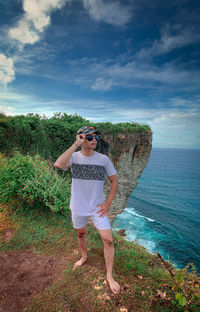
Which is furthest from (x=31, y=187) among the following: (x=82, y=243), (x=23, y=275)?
(x=82, y=243)

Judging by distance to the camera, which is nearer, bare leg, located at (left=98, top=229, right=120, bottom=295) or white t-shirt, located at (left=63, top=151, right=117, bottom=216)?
bare leg, located at (left=98, top=229, right=120, bottom=295)

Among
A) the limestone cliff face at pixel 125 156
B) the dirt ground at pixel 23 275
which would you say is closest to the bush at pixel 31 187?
the dirt ground at pixel 23 275

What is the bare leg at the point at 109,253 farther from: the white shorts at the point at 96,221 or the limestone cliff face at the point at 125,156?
the limestone cliff face at the point at 125,156

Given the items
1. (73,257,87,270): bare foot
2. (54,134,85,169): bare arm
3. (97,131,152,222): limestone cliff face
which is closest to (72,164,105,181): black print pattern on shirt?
(54,134,85,169): bare arm

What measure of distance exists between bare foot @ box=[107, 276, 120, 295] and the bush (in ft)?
7.82

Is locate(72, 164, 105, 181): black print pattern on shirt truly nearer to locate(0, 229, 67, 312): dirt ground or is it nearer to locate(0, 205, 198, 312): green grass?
locate(0, 205, 198, 312): green grass

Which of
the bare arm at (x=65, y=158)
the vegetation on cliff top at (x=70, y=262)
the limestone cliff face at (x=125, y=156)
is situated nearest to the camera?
the bare arm at (x=65, y=158)

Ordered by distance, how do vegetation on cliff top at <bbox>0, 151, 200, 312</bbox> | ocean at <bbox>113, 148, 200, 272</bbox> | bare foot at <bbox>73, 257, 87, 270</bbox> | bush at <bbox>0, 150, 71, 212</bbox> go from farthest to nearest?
ocean at <bbox>113, 148, 200, 272</bbox>, bush at <bbox>0, 150, 71, 212</bbox>, bare foot at <bbox>73, 257, 87, 270</bbox>, vegetation on cliff top at <bbox>0, 151, 200, 312</bbox>

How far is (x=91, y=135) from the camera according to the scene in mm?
2490

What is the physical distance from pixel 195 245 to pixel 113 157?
18.0 m

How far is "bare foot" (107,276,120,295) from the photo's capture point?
8.65 feet

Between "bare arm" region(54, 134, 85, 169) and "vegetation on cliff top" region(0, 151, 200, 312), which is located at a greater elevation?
"bare arm" region(54, 134, 85, 169)

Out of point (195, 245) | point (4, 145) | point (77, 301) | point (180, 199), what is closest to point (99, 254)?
point (77, 301)

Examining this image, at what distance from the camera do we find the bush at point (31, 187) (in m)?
4.83
